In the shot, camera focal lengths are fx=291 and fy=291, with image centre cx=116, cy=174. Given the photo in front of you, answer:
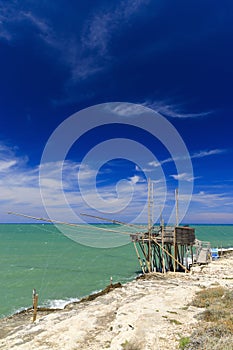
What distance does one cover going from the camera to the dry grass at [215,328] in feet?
30.2

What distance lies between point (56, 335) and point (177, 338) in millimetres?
6007

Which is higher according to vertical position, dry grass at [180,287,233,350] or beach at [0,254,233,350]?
dry grass at [180,287,233,350]

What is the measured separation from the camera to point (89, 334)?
1333 cm

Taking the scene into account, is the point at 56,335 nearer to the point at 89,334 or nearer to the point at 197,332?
the point at 89,334

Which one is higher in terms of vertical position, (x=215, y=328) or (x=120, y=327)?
(x=215, y=328)

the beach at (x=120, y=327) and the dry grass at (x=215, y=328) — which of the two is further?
the beach at (x=120, y=327)

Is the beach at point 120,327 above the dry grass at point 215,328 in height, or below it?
below

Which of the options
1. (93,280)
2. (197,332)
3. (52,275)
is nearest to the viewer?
(197,332)

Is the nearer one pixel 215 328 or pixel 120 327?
pixel 215 328

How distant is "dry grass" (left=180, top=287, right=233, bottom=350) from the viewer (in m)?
9.20

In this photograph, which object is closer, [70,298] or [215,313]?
[215,313]

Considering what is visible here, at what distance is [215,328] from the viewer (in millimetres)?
10492

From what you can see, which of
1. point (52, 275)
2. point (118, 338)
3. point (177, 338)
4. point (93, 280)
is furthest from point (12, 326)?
point (52, 275)

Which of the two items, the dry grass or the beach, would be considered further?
the beach
